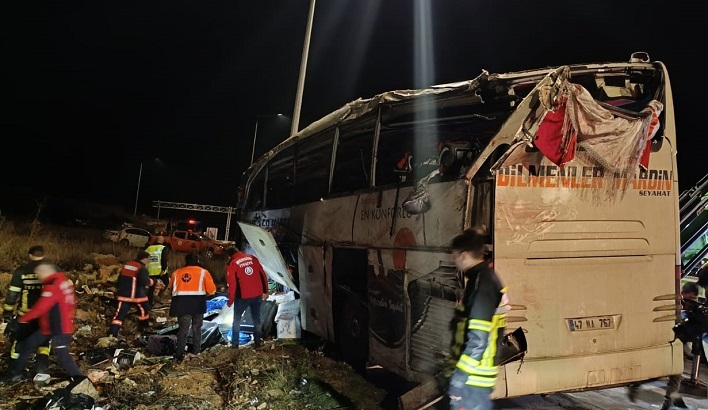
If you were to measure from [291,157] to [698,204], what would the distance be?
6.21m

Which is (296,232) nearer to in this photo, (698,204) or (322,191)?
(322,191)

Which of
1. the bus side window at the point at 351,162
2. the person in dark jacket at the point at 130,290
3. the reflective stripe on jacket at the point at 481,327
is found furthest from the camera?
the person in dark jacket at the point at 130,290

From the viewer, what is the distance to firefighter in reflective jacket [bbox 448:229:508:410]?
2959 mm

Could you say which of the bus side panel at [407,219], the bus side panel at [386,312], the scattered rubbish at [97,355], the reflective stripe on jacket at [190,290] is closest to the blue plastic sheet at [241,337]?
the reflective stripe on jacket at [190,290]

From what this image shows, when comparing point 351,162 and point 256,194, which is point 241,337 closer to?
point 256,194

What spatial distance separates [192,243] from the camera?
26.2 m

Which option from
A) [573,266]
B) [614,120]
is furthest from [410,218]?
[614,120]

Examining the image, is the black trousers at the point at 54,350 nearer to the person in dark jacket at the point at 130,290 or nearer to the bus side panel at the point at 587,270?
the person in dark jacket at the point at 130,290

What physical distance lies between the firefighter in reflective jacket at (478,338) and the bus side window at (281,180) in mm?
5394

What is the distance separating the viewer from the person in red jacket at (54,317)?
5180mm

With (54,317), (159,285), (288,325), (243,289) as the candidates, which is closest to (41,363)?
(54,317)

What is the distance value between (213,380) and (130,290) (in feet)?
9.72

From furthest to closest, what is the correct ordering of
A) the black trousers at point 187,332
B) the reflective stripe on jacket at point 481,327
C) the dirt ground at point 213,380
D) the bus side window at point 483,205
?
1. the black trousers at point 187,332
2. the dirt ground at point 213,380
3. the bus side window at point 483,205
4. the reflective stripe on jacket at point 481,327

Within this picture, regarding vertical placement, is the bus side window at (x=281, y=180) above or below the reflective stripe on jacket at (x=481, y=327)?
above
